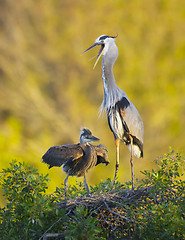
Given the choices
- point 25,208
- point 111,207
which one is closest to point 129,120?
point 111,207

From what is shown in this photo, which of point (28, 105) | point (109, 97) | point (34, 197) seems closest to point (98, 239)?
point (34, 197)

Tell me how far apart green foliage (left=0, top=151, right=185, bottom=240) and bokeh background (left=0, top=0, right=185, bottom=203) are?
623cm

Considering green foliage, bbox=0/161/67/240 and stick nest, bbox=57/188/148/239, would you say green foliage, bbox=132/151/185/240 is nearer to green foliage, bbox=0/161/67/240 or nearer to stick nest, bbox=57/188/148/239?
stick nest, bbox=57/188/148/239

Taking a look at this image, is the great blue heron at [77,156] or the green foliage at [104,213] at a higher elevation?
the great blue heron at [77,156]

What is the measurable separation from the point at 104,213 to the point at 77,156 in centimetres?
104

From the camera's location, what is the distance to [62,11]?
15250 mm

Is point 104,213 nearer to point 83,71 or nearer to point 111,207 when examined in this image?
point 111,207

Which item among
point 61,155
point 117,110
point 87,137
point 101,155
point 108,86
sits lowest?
point 61,155

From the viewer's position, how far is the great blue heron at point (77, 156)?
4691 mm

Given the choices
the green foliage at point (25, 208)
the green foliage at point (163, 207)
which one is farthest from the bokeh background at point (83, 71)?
the green foliage at point (163, 207)

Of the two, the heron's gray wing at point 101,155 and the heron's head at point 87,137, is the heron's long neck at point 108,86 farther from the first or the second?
the heron's gray wing at point 101,155

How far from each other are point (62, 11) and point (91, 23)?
100 cm

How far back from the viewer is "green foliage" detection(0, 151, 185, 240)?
10.4 feet

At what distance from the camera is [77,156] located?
475 centimetres
